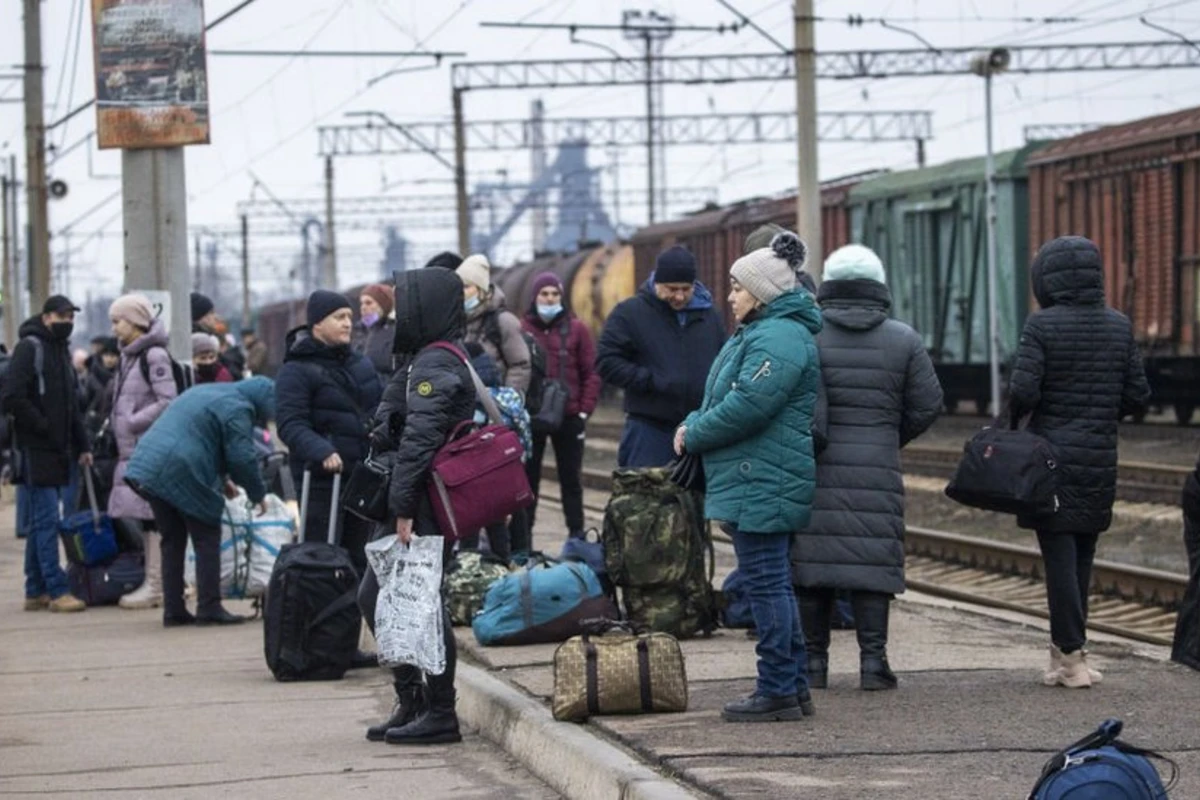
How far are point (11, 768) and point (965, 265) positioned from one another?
2505 cm

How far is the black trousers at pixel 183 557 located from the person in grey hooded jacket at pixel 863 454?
4.88 m

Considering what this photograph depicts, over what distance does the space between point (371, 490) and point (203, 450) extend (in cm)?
435

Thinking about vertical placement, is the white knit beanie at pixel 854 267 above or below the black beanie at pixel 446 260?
below

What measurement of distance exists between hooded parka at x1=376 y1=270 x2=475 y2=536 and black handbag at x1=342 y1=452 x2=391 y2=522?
52mm

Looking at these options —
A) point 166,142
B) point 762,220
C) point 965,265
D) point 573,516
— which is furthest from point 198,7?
point 762,220

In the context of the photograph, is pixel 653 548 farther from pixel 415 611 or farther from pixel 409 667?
pixel 415 611

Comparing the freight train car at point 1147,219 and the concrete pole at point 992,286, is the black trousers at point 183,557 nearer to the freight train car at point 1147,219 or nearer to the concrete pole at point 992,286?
the freight train car at point 1147,219

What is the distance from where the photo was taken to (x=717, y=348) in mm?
11922

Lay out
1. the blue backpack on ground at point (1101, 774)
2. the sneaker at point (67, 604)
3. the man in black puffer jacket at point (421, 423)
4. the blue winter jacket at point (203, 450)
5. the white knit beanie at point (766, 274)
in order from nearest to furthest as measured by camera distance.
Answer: the blue backpack on ground at point (1101, 774)
the white knit beanie at point (766, 274)
the man in black puffer jacket at point (421, 423)
the blue winter jacket at point (203, 450)
the sneaker at point (67, 604)

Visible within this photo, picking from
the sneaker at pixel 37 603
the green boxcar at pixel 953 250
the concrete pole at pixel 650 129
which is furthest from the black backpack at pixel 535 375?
the concrete pole at pixel 650 129

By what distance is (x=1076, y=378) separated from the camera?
941 centimetres

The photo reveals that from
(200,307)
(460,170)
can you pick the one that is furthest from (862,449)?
(460,170)

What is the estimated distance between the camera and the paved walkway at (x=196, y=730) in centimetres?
855

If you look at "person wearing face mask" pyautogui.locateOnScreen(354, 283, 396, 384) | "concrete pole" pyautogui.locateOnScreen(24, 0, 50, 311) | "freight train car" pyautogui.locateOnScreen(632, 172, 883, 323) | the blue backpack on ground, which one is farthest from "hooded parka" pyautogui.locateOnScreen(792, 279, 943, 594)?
"freight train car" pyautogui.locateOnScreen(632, 172, 883, 323)
